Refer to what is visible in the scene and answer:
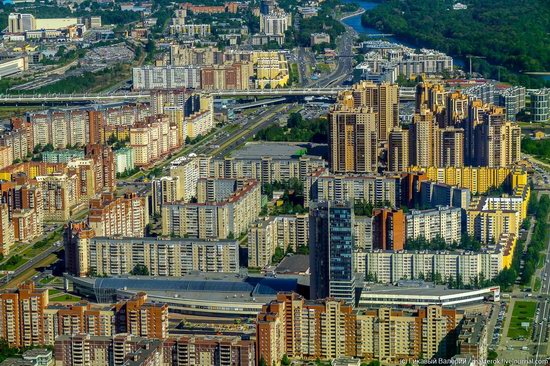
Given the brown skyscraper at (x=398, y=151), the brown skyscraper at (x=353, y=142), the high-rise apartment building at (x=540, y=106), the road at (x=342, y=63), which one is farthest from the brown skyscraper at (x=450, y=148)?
the road at (x=342, y=63)

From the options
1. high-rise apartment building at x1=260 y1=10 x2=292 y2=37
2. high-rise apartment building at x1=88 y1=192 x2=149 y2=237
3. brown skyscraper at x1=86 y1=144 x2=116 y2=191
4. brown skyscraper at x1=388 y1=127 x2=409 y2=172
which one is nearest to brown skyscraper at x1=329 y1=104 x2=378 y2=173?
brown skyscraper at x1=388 y1=127 x2=409 y2=172

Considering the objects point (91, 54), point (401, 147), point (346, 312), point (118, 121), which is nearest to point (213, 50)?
point (91, 54)

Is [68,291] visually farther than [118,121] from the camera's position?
No

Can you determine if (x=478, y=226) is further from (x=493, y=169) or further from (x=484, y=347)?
(x=484, y=347)

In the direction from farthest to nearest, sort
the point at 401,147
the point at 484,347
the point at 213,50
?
1. the point at 213,50
2. the point at 401,147
3. the point at 484,347

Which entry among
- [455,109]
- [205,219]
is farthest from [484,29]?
[205,219]

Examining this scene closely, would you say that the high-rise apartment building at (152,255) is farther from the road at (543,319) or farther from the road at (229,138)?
the road at (229,138)
